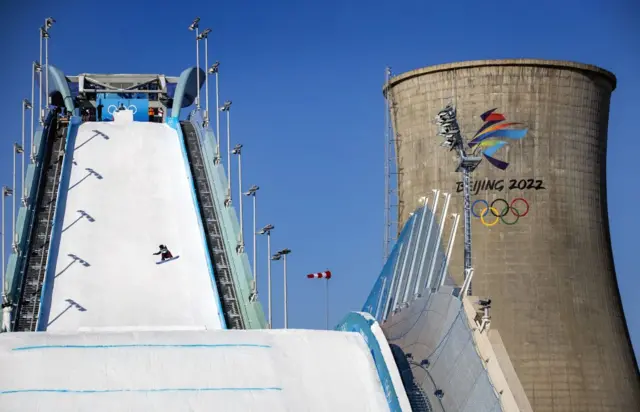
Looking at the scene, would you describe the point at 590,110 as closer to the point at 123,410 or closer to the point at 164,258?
the point at 164,258

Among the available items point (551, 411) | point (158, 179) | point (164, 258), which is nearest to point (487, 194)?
point (551, 411)

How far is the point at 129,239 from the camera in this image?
49781mm

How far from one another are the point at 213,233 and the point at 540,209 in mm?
18772

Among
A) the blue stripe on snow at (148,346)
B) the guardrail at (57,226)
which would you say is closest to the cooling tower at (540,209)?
the guardrail at (57,226)

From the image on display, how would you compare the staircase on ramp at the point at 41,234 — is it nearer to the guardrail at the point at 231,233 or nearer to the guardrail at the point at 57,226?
the guardrail at the point at 57,226

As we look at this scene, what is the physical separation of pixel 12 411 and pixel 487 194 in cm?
3918

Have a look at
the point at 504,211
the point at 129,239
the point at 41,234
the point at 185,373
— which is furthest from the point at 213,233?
the point at 185,373

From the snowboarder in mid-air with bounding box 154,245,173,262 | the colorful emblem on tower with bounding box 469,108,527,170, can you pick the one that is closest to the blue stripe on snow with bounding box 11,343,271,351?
the snowboarder in mid-air with bounding box 154,245,173,262

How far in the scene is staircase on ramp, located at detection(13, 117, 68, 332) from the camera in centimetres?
4431

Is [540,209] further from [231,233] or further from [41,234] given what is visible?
[41,234]

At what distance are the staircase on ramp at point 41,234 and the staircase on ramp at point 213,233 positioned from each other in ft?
15.7

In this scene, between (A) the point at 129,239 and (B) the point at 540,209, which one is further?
(B) the point at 540,209

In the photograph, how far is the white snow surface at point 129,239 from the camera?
147 feet

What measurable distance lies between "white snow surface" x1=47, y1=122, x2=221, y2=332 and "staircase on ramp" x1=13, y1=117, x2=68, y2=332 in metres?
0.53
